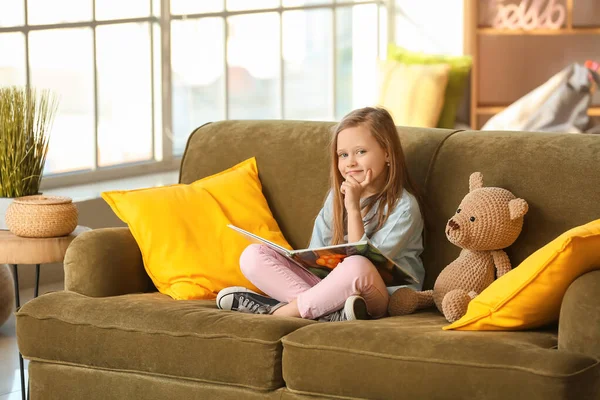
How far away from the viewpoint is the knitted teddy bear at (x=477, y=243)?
2.82 meters

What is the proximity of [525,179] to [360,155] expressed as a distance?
0.45 meters

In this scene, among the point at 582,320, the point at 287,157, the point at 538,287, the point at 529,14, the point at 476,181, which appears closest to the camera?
the point at 582,320

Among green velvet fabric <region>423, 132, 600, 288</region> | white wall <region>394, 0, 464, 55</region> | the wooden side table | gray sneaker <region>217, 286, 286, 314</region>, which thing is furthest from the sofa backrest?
white wall <region>394, 0, 464, 55</region>

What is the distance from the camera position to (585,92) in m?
5.47

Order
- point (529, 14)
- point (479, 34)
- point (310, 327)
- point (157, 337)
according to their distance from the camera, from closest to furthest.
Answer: point (310, 327) → point (157, 337) → point (529, 14) → point (479, 34)

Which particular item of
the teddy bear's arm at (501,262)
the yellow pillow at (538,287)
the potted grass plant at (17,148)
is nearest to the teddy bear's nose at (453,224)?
the teddy bear's arm at (501,262)

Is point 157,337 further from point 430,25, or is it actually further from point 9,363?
point 430,25

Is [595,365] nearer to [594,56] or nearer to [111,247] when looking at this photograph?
[111,247]

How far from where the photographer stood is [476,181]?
116 inches

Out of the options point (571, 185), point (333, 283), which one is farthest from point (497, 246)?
point (333, 283)

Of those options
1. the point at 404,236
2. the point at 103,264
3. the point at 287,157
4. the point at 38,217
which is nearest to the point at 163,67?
the point at 287,157

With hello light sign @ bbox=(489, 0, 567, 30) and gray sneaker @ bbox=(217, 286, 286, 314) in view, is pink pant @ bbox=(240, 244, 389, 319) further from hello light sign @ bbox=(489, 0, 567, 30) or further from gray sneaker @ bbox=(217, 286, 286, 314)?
hello light sign @ bbox=(489, 0, 567, 30)

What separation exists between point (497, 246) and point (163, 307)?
0.87 metres

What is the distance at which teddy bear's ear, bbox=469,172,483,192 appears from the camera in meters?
2.95
